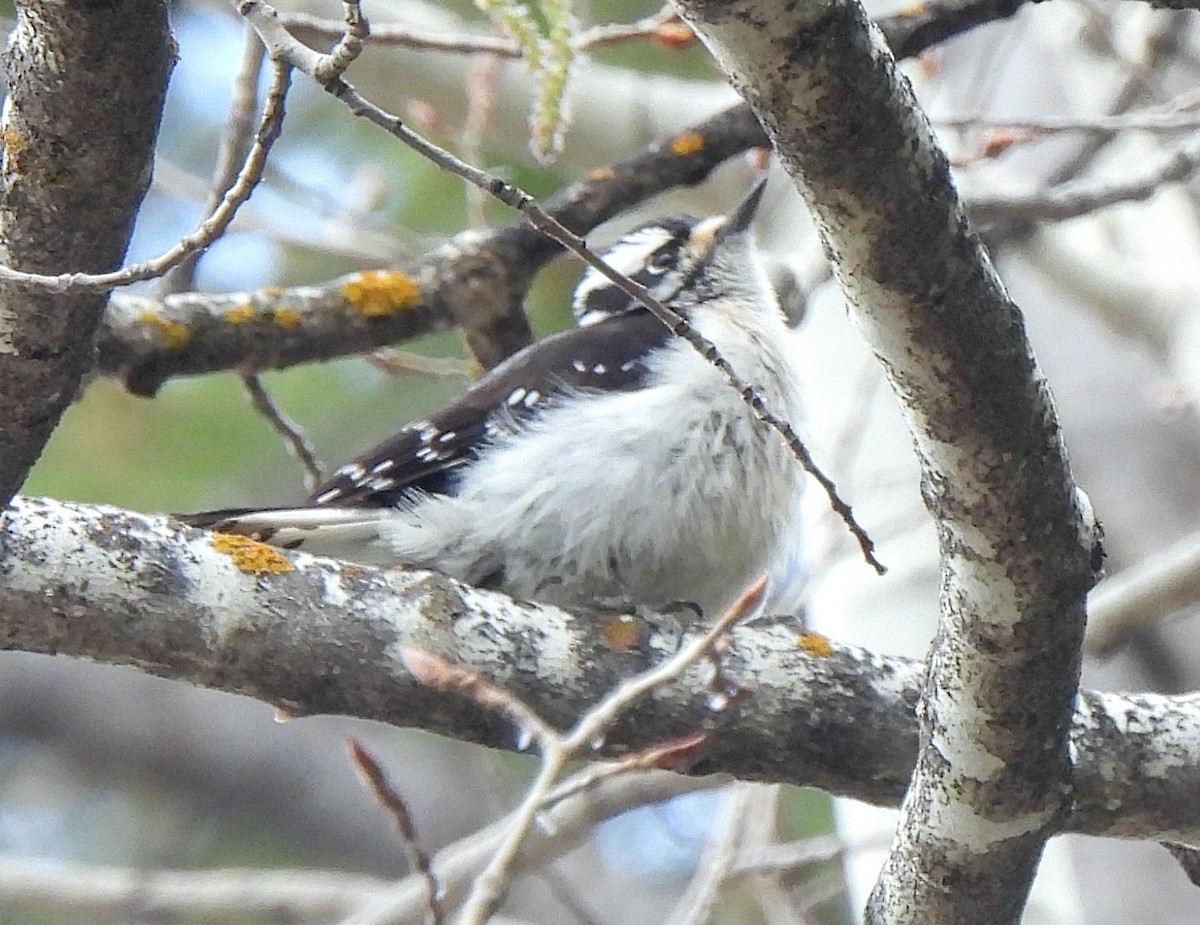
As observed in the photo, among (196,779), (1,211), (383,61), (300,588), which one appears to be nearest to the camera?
(1,211)

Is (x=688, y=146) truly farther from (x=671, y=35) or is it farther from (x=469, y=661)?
(x=469, y=661)

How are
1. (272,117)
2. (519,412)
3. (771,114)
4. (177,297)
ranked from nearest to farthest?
(771,114) < (272,117) < (177,297) < (519,412)

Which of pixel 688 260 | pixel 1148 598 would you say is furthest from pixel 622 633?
pixel 1148 598

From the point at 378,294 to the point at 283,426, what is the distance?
343 mm

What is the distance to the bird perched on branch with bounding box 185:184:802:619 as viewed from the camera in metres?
3.11

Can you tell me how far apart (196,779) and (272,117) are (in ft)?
20.9

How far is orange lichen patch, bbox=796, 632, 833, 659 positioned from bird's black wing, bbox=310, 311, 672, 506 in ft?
2.94

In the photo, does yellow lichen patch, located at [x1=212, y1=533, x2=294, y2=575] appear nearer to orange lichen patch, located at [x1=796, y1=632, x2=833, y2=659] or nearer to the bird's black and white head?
orange lichen patch, located at [x1=796, y1=632, x2=833, y2=659]

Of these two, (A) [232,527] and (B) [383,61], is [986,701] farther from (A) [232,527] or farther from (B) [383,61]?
(B) [383,61]

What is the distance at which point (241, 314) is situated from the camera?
3.17 metres

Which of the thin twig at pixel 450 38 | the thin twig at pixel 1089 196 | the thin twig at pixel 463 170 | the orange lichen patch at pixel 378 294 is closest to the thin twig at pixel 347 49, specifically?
the thin twig at pixel 463 170

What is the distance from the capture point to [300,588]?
2320mm

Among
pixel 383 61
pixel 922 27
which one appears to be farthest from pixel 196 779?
pixel 922 27

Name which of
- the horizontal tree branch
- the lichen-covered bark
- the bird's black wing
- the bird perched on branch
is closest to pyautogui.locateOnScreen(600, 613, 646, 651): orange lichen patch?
the horizontal tree branch
